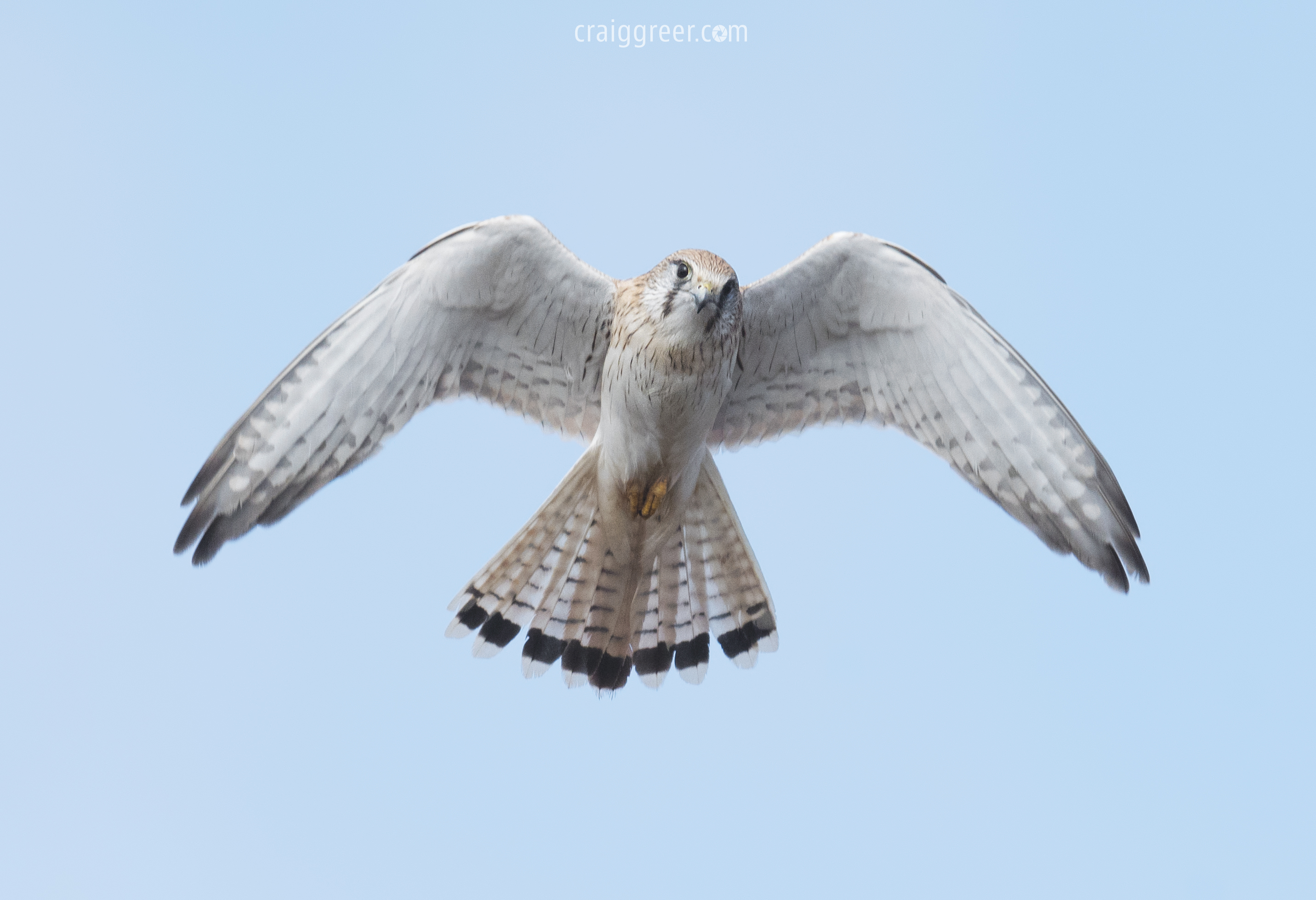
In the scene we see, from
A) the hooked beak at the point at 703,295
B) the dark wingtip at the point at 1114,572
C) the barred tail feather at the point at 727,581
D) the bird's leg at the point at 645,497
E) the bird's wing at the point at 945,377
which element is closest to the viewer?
the hooked beak at the point at 703,295

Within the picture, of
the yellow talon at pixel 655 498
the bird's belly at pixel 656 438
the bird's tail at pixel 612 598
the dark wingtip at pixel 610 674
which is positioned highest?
the bird's belly at pixel 656 438

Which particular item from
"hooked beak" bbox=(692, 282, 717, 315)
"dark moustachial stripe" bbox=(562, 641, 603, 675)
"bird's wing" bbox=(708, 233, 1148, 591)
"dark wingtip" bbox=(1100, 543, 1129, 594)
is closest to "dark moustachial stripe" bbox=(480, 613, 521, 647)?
"dark moustachial stripe" bbox=(562, 641, 603, 675)

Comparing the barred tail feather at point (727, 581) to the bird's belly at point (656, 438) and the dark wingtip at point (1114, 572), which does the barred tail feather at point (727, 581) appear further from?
the dark wingtip at point (1114, 572)

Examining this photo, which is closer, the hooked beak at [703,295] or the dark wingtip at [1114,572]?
the hooked beak at [703,295]

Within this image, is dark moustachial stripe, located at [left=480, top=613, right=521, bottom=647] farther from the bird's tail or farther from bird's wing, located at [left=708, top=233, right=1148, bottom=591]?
bird's wing, located at [left=708, top=233, right=1148, bottom=591]

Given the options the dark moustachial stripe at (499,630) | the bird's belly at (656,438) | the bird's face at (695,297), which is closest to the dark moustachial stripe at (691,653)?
the bird's belly at (656,438)

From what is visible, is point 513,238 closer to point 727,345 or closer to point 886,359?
point 727,345

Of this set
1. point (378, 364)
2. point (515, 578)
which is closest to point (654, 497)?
point (515, 578)
